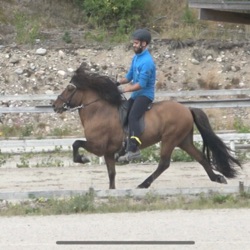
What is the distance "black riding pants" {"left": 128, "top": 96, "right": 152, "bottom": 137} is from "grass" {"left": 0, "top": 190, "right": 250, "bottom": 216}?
4.47ft

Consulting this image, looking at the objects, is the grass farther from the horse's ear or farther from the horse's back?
the horse's ear

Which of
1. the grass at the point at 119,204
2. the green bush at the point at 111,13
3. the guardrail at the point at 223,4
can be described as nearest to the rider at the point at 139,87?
the grass at the point at 119,204

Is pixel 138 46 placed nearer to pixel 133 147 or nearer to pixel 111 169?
pixel 133 147

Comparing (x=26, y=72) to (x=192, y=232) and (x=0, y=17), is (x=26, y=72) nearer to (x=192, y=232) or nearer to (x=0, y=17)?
(x=0, y=17)

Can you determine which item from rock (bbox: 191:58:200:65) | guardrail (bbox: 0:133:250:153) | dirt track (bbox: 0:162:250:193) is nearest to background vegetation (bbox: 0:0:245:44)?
rock (bbox: 191:58:200:65)

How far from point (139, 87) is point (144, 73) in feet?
0.75

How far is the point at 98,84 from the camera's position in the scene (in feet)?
47.0

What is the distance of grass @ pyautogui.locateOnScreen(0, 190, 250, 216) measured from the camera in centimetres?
1230

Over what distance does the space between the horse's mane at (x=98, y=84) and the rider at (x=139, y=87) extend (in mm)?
338

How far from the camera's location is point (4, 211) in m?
12.5

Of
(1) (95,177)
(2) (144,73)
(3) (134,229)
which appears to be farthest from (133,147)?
(3) (134,229)

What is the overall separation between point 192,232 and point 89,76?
4.44m

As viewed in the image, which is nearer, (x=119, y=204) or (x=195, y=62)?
(x=119, y=204)

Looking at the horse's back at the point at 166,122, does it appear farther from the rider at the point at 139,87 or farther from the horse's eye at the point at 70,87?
the horse's eye at the point at 70,87
